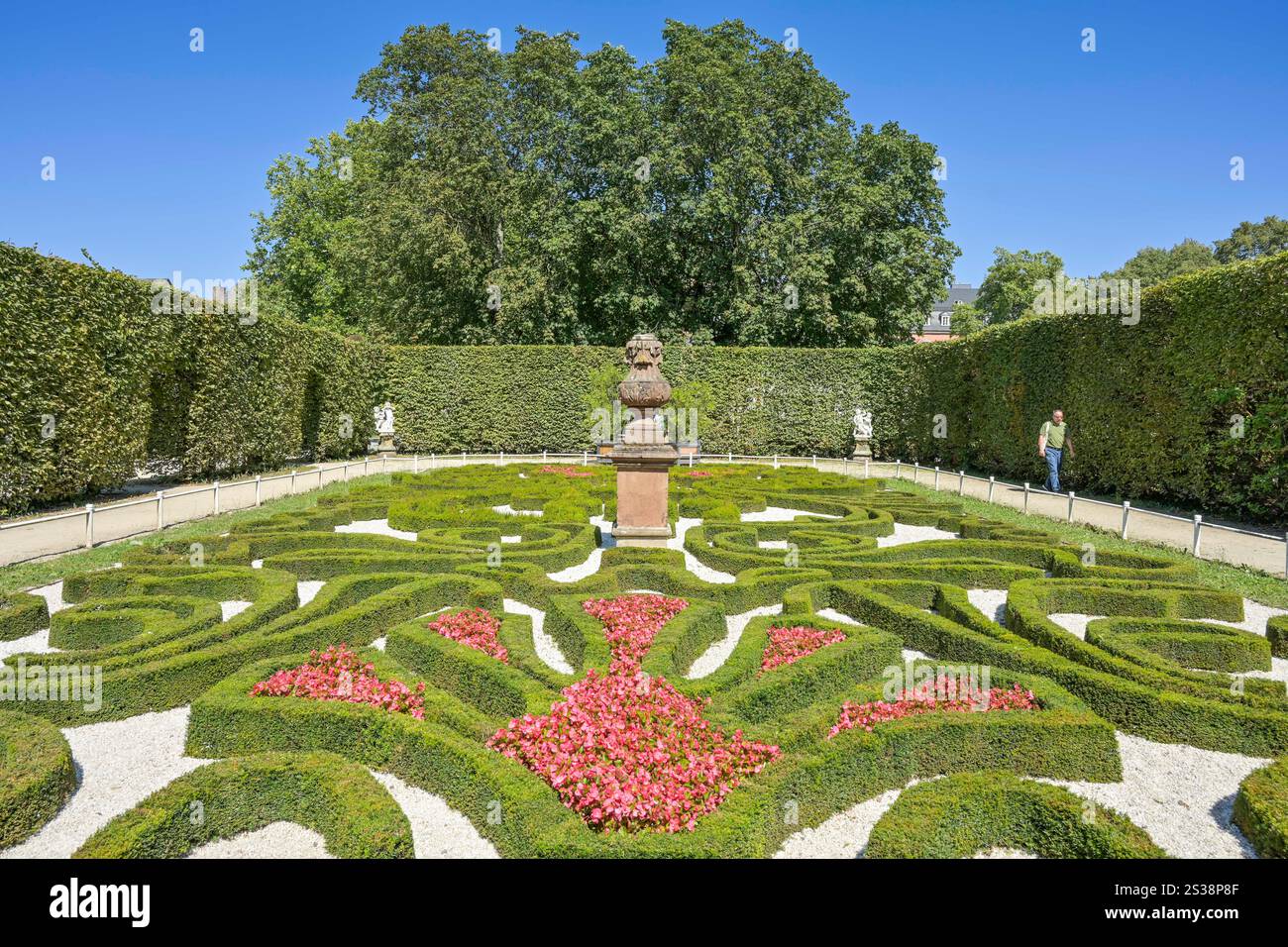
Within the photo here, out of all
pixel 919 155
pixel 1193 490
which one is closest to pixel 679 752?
pixel 1193 490

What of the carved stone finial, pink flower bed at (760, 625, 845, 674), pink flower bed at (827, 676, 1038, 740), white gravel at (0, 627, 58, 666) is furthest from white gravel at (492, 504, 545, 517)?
pink flower bed at (827, 676, 1038, 740)

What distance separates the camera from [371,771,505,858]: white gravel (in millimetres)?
3918

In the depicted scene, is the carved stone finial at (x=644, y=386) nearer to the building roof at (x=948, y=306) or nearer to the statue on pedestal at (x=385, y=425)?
the statue on pedestal at (x=385, y=425)

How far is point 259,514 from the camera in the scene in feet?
46.3

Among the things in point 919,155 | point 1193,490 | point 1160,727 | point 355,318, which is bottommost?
point 1160,727

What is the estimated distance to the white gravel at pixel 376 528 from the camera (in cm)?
1206

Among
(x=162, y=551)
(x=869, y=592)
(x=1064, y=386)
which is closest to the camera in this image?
(x=869, y=592)

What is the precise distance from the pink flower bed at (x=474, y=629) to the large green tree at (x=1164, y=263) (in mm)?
72010

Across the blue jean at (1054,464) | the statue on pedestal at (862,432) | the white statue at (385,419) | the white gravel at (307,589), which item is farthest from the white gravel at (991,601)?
the white statue at (385,419)

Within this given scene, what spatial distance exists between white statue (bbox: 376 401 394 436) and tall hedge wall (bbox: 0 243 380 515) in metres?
4.14

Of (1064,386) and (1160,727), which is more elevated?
(1064,386)

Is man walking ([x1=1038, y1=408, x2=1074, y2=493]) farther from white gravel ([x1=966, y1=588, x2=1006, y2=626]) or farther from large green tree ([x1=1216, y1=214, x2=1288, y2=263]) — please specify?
large green tree ([x1=1216, y1=214, x2=1288, y2=263])

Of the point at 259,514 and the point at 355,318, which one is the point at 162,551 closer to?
the point at 259,514
